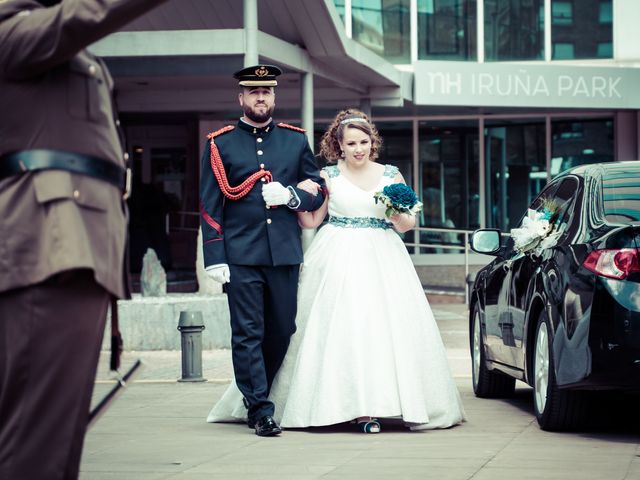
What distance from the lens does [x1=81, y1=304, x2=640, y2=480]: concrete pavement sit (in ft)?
21.2

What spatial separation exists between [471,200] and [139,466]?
21.0 metres

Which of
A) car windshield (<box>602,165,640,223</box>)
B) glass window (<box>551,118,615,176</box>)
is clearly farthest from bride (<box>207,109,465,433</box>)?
glass window (<box>551,118,615,176</box>)

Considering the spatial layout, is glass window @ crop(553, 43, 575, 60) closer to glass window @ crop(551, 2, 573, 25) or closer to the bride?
glass window @ crop(551, 2, 573, 25)

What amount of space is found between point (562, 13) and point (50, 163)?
24532 millimetres

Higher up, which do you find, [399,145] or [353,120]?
[399,145]

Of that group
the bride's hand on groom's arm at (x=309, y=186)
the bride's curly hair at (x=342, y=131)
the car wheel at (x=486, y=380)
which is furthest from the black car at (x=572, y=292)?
the bride's hand on groom's arm at (x=309, y=186)

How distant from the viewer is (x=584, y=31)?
90.1 ft

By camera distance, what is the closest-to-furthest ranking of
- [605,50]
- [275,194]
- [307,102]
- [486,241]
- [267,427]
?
[267,427] → [275,194] → [486,241] → [307,102] → [605,50]

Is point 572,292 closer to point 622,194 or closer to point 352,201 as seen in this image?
point 622,194

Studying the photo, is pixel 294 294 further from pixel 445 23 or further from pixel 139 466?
pixel 445 23

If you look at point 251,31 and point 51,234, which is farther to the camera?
point 251,31

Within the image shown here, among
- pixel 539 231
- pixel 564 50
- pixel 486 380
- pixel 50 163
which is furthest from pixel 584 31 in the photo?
pixel 50 163

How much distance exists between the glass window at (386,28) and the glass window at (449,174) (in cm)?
150

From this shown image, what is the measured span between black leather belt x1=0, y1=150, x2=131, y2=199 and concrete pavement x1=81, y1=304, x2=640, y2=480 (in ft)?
8.89
